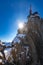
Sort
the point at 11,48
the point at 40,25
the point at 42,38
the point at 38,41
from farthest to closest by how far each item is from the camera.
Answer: the point at 40,25 < the point at 42,38 < the point at 38,41 < the point at 11,48

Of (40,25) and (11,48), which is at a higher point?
(40,25)

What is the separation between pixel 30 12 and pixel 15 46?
46180mm

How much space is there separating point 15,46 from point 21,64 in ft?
27.9

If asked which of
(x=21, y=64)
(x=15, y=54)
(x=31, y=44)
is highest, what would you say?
(x=31, y=44)

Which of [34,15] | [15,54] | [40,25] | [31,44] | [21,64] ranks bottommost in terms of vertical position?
[21,64]

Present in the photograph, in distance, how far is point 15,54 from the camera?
4888 centimetres

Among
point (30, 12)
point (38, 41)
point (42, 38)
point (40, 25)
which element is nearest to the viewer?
point (38, 41)

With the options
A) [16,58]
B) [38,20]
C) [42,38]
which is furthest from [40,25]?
[16,58]

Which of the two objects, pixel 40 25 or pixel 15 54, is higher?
pixel 40 25

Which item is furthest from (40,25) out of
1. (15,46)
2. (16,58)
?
(16,58)

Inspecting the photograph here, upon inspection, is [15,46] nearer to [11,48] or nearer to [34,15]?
[11,48]

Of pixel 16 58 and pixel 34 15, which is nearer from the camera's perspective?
pixel 16 58

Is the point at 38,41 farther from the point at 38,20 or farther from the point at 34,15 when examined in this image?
the point at 34,15

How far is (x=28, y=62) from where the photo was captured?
157ft
